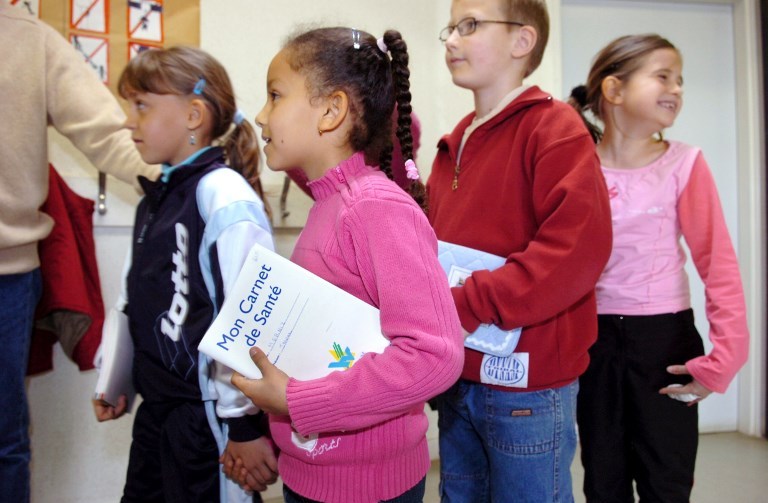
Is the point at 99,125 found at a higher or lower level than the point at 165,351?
higher

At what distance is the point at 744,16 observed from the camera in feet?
8.87

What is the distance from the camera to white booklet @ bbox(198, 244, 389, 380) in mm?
770

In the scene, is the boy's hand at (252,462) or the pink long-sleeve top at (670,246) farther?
the pink long-sleeve top at (670,246)

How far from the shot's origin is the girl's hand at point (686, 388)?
1.27 m

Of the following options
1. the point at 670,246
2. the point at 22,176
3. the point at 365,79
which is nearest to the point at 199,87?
the point at 22,176

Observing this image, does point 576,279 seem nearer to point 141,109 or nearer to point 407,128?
point 407,128

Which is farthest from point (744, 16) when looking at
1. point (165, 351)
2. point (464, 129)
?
point (165, 351)

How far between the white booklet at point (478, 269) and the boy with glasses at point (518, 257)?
28 millimetres

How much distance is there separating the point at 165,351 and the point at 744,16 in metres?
2.94

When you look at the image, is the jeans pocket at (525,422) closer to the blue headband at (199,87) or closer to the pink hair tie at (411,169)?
the pink hair tie at (411,169)

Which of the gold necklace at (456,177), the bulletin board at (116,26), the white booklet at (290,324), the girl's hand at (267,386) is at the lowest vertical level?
the girl's hand at (267,386)

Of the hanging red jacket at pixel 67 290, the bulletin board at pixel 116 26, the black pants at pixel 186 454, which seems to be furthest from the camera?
the bulletin board at pixel 116 26

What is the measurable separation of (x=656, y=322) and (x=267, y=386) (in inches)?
39.1

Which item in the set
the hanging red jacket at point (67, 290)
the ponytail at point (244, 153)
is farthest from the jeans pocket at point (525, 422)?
the hanging red jacket at point (67, 290)
